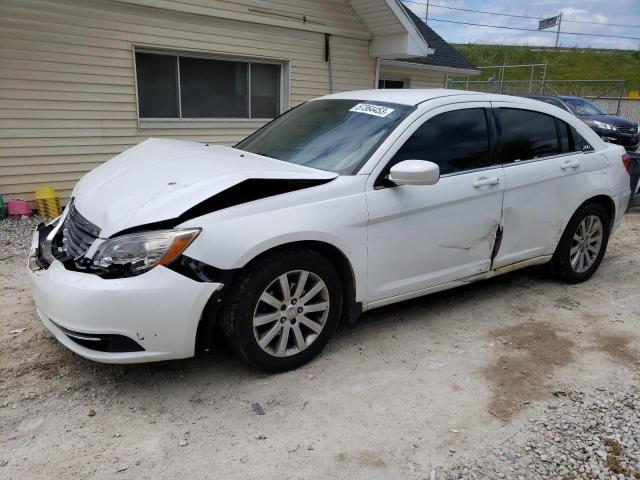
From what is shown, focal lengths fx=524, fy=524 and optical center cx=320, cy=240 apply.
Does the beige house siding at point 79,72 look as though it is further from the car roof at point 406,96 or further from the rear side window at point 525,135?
the rear side window at point 525,135

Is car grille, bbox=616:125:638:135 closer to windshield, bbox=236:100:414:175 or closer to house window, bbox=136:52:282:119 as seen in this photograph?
house window, bbox=136:52:282:119

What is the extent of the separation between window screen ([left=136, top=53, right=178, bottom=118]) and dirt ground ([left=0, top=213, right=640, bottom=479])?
4.55 meters

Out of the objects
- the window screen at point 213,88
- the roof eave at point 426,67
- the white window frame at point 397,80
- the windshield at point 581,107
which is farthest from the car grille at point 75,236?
A: the windshield at point 581,107

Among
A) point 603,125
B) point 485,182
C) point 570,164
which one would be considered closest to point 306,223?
point 485,182

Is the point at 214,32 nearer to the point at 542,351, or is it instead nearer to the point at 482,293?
the point at 482,293

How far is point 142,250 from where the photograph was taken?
8.98 feet

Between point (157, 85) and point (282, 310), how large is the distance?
6.20 m

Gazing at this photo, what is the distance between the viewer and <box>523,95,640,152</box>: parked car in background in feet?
49.3

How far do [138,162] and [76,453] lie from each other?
6.20ft

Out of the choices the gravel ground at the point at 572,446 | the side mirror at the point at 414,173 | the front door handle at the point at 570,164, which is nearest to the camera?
the gravel ground at the point at 572,446

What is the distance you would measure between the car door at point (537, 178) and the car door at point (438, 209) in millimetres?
165

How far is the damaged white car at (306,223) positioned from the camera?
2756mm

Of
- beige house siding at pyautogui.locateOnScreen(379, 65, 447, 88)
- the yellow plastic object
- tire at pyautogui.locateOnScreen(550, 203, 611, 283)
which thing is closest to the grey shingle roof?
beige house siding at pyautogui.locateOnScreen(379, 65, 447, 88)

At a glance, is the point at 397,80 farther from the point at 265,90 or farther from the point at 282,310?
the point at 282,310
